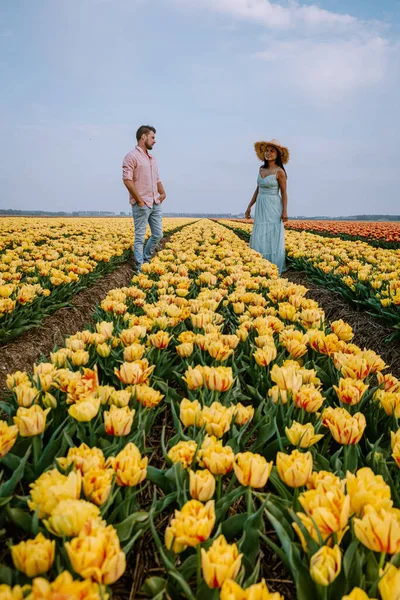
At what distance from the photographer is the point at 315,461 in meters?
1.31

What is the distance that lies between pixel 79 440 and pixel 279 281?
2.67 m

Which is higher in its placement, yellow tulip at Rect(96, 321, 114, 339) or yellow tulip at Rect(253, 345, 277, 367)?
yellow tulip at Rect(96, 321, 114, 339)

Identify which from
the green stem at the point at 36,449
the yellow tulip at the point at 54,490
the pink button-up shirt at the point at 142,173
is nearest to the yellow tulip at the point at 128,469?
the yellow tulip at the point at 54,490

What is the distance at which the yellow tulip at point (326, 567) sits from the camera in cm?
76

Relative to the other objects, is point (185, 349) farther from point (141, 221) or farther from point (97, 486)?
point (141, 221)

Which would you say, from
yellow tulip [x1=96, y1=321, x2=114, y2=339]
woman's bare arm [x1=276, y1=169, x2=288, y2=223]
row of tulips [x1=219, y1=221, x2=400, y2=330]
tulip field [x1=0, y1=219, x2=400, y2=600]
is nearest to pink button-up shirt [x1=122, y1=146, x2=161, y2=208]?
woman's bare arm [x1=276, y1=169, x2=288, y2=223]

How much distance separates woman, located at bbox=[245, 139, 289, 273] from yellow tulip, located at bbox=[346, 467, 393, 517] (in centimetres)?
612

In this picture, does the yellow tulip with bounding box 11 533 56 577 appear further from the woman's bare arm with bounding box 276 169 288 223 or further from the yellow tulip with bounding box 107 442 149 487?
the woman's bare arm with bounding box 276 169 288 223

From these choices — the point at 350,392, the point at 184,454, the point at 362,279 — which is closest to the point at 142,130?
the point at 362,279

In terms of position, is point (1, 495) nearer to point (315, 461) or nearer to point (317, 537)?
point (317, 537)

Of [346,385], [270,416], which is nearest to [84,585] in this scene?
[270,416]

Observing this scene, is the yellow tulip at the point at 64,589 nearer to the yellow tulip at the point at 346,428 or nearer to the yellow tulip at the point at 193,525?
the yellow tulip at the point at 193,525

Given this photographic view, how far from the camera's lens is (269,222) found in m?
7.09

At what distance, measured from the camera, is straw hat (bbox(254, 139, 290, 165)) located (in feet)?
20.9
